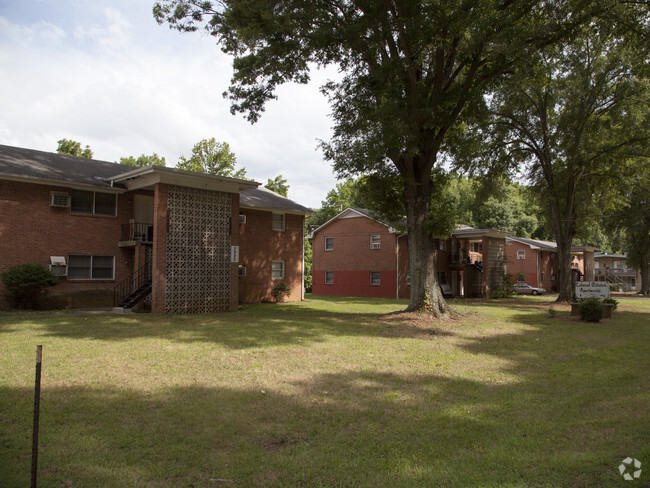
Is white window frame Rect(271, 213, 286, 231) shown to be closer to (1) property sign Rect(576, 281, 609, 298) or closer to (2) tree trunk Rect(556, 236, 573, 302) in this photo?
(1) property sign Rect(576, 281, 609, 298)

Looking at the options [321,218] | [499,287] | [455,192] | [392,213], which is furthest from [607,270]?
[392,213]

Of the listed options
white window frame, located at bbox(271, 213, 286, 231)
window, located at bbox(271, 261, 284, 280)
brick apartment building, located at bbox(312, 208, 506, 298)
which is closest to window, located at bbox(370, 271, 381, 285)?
brick apartment building, located at bbox(312, 208, 506, 298)

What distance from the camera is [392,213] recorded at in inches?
796

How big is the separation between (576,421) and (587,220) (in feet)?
97.9

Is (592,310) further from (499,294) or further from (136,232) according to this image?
(136,232)

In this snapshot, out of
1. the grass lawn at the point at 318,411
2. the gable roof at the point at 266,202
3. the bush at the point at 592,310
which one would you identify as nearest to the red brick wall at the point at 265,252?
the gable roof at the point at 266,202

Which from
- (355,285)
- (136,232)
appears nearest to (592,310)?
(136,232)

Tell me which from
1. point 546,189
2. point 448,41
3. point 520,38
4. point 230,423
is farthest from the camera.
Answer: point 546,189

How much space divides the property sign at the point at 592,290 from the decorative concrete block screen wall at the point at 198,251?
15671 mm

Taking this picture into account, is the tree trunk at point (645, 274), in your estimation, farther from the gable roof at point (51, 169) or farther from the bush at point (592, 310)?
the gable roof at point (51, 169)

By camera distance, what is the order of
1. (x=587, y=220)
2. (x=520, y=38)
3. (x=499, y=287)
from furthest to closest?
(x=499, y=287)
(x=587, y=220)
(x=520, y=38)

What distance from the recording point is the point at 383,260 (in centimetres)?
3619

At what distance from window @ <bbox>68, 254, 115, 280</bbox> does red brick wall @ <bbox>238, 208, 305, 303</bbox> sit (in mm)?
6924

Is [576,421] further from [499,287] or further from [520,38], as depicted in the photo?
[499,287]
